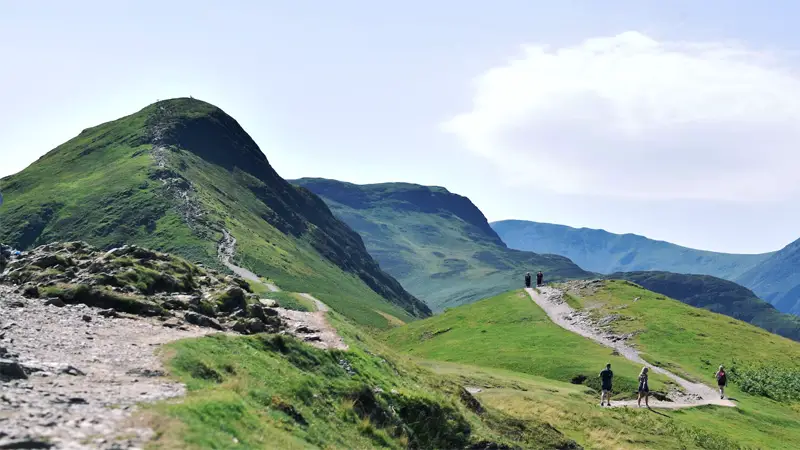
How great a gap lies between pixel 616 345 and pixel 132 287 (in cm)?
7268

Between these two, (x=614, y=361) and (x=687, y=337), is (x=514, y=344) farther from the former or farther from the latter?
(x=687, y=337)

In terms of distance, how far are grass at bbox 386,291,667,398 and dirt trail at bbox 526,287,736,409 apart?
242 centimetres

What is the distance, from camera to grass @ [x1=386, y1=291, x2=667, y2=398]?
240ft

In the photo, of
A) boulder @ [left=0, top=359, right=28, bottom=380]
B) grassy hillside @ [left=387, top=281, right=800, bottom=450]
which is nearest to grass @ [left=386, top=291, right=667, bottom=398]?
grassy hillside @ [left=387, top=281, right=800, bottom=450]

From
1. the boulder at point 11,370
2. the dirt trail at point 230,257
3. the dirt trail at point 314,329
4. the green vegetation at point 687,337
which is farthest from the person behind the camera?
the dirt trail at point 230,257

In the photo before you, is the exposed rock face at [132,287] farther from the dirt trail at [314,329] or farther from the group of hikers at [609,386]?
the group of hikers at [609,386]

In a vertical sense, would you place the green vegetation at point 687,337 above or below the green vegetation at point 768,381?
above

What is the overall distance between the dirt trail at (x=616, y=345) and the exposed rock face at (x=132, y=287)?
126 feet

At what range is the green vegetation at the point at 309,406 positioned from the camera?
1919cm

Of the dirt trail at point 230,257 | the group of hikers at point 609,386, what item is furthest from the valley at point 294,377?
the dirt trail at point 230,257

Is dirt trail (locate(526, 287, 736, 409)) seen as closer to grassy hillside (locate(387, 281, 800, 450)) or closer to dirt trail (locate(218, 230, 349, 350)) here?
grassy hillside (locate(387, 281, 800, 450))

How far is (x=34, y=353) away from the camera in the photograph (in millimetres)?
23094

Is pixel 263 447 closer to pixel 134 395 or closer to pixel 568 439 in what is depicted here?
pixel 134 395

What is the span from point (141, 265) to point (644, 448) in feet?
126
